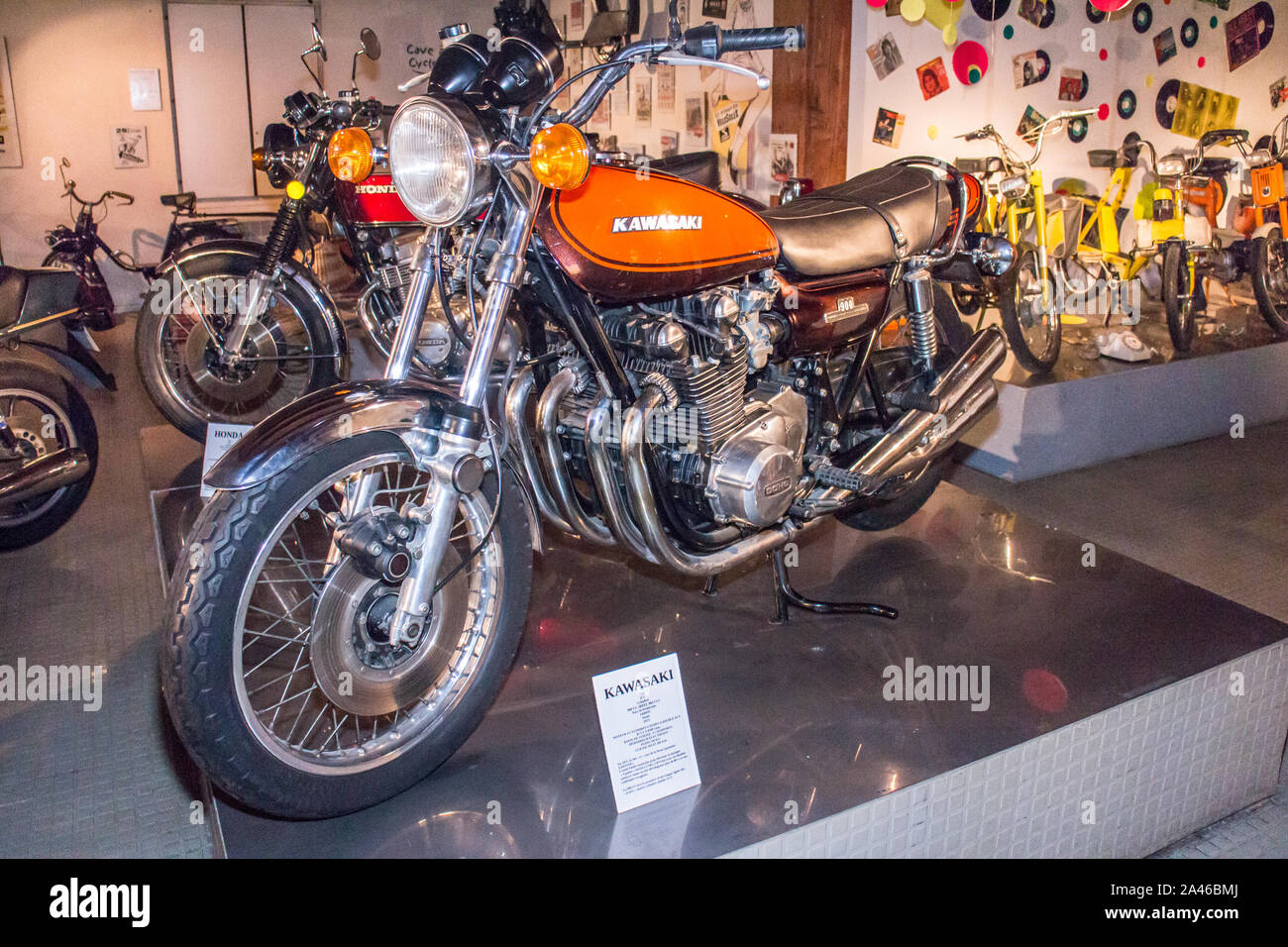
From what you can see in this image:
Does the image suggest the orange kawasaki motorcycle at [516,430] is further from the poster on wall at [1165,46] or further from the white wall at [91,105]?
the white wall at [91,105]

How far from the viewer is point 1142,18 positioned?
4840 mm

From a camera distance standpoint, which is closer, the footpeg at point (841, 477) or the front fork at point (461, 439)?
the front fork at point (461, 439)

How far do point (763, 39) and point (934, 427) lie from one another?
1134 millimetres

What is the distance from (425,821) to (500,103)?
1133 millimetres

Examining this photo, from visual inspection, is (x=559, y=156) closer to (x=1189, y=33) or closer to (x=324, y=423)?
(x=324, y=423)

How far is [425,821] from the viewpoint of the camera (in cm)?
156

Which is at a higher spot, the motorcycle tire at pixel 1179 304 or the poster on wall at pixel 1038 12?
the poster on wall at pixel 1038 12

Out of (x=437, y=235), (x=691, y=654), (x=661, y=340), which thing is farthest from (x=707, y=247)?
(x=691, y=654)

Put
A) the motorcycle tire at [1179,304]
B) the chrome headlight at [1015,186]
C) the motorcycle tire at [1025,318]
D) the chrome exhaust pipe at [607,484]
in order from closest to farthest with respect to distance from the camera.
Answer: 1. the chrome exhaust pipe at [607,484]
2. the chrome headlight at [1015,186]
3. the motorcycle tire at [1025,318]
4. the motorcycle tire at [1179,304]

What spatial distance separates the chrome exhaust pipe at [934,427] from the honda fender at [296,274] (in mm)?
1929

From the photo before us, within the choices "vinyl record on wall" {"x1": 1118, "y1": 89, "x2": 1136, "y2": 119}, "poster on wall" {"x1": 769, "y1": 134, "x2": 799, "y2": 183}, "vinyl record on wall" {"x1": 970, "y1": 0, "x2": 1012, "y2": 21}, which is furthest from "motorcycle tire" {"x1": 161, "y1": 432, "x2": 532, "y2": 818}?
"vinyl record on wall" {"x1": 1118, "y1": 89, "x2": 1136, "y2": 119}

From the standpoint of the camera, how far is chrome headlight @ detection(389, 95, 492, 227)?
1.45 meters

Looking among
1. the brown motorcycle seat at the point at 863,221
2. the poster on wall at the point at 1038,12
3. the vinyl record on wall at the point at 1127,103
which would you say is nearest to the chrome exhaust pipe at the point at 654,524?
the brown motorcycle seat at the point at 863,221

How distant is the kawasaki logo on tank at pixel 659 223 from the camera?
1612 millimetres
